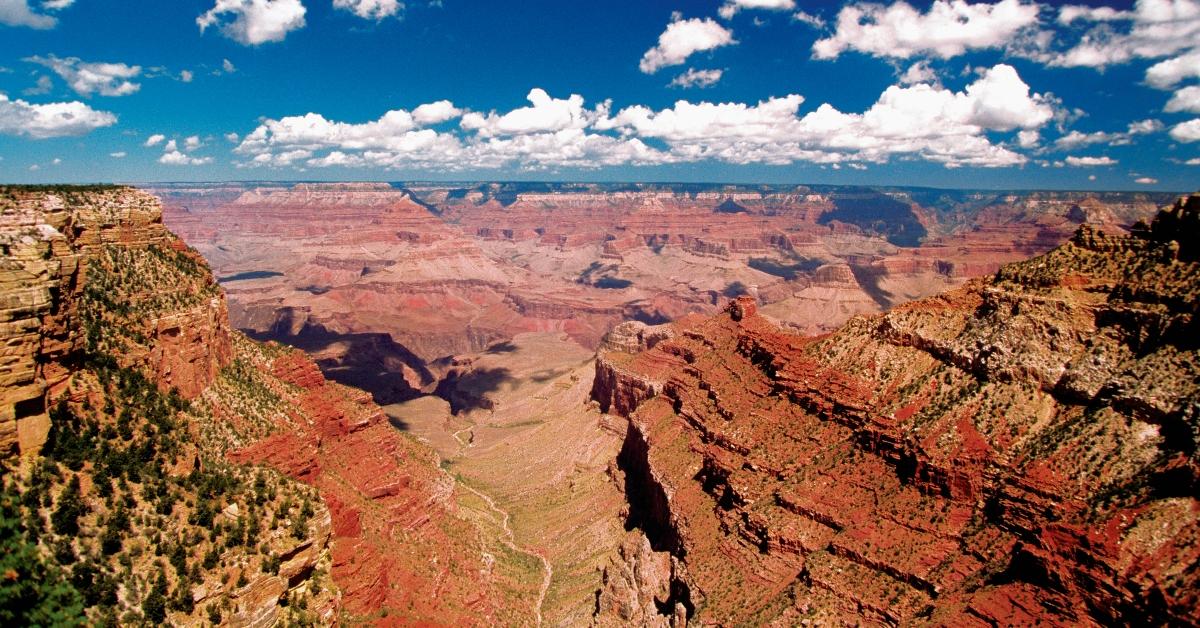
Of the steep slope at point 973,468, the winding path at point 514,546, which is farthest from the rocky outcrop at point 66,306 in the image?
the steep slope at point 973,468

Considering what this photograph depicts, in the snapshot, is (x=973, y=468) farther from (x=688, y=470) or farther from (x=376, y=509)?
(x=376, y=509)

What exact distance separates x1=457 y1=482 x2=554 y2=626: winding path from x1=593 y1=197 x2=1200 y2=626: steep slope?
728 cm

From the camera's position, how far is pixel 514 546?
64.1 m

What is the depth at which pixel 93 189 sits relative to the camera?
124ft

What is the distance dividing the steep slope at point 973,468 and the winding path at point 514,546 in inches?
287

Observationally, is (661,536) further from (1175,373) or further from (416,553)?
(1175,373)

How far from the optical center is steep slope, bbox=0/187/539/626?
68.7 ft

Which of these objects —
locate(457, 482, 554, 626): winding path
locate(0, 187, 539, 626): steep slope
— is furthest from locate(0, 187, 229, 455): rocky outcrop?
locate(457, 482, 554, 626): winding path

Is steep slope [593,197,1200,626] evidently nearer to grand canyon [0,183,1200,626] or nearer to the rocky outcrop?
grand canyon [0,183,1200,626]

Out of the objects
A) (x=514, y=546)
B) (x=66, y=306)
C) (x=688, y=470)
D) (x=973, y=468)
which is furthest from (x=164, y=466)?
(x=688, y=470)

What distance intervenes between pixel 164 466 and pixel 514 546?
42.0m

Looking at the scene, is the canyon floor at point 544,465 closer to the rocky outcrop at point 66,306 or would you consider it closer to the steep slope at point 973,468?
the steep slope at point 973,468

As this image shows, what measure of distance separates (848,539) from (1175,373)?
64.8 feet

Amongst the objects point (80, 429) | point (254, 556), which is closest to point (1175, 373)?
point (254, 556)
